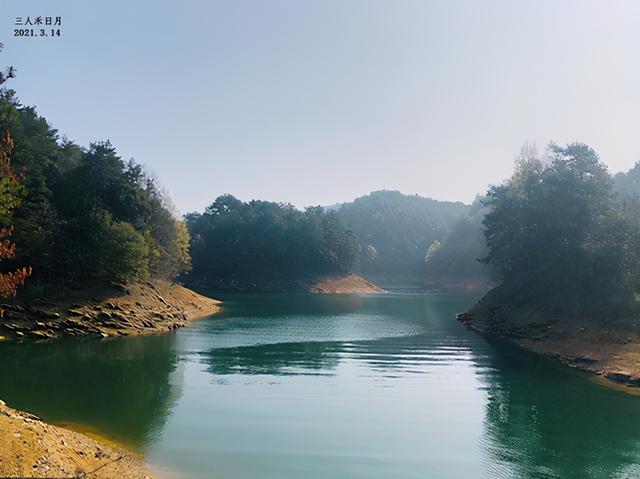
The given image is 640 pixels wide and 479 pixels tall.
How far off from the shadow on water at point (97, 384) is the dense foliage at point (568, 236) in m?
40.2

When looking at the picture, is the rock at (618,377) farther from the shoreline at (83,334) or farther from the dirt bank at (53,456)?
the dirt bank at (53,456)

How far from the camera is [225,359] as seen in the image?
4138 centimetres

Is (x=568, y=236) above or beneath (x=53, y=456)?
above

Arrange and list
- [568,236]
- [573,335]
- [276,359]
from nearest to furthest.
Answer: [276,359] < [573,335] < [568,236]

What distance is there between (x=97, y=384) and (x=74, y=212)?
34773mm

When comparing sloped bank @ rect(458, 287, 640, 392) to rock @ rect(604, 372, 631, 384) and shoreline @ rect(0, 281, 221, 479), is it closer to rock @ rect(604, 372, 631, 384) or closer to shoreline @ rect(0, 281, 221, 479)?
rock @ rect(604, 372, 631, 384)

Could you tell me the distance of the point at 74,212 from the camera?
59.6 m

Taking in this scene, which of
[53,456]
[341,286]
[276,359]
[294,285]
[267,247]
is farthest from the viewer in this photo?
[267,247]

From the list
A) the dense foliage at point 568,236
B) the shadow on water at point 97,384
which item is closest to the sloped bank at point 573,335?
the dense foliage at point 568,236

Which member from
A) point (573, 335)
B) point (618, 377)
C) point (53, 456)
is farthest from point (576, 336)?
point (53, 456)

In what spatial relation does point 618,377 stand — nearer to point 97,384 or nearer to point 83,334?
point 97,384

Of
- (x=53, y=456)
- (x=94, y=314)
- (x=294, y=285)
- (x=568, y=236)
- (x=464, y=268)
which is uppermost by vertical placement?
(x=568, y=236)

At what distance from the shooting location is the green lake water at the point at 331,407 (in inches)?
755

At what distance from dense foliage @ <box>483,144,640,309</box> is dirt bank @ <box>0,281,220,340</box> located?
138ft
